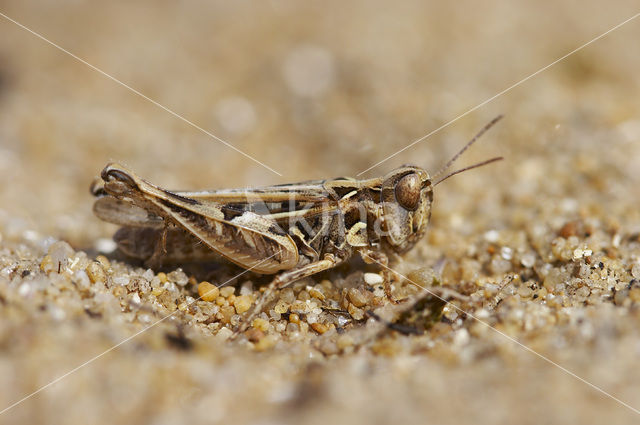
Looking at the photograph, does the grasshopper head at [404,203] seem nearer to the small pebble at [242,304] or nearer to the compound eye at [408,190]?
the compound eye at [408,190]

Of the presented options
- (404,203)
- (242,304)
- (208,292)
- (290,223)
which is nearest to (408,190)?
(404,203)

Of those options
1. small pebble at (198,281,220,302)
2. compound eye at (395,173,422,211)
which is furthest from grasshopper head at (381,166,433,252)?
small pebble at (198,281,220,302)

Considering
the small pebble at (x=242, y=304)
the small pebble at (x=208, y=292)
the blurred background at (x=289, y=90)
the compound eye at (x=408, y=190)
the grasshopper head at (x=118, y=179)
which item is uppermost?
the blurred background at (x=289, y=90)

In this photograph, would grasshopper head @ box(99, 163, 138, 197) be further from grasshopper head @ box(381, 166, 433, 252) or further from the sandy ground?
grasshopper head @ box(381, 166, 433, 252)

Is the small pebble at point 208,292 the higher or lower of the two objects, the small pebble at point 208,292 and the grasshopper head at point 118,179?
the lower

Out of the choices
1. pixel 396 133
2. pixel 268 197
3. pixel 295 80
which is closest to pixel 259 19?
pixel 295 80

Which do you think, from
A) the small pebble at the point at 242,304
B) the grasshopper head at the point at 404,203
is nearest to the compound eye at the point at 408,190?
the grasshopper head at the point at 404,203

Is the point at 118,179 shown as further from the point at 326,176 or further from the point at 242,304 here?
the point at 326,176

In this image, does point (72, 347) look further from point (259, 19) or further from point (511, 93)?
point (259, 19)
